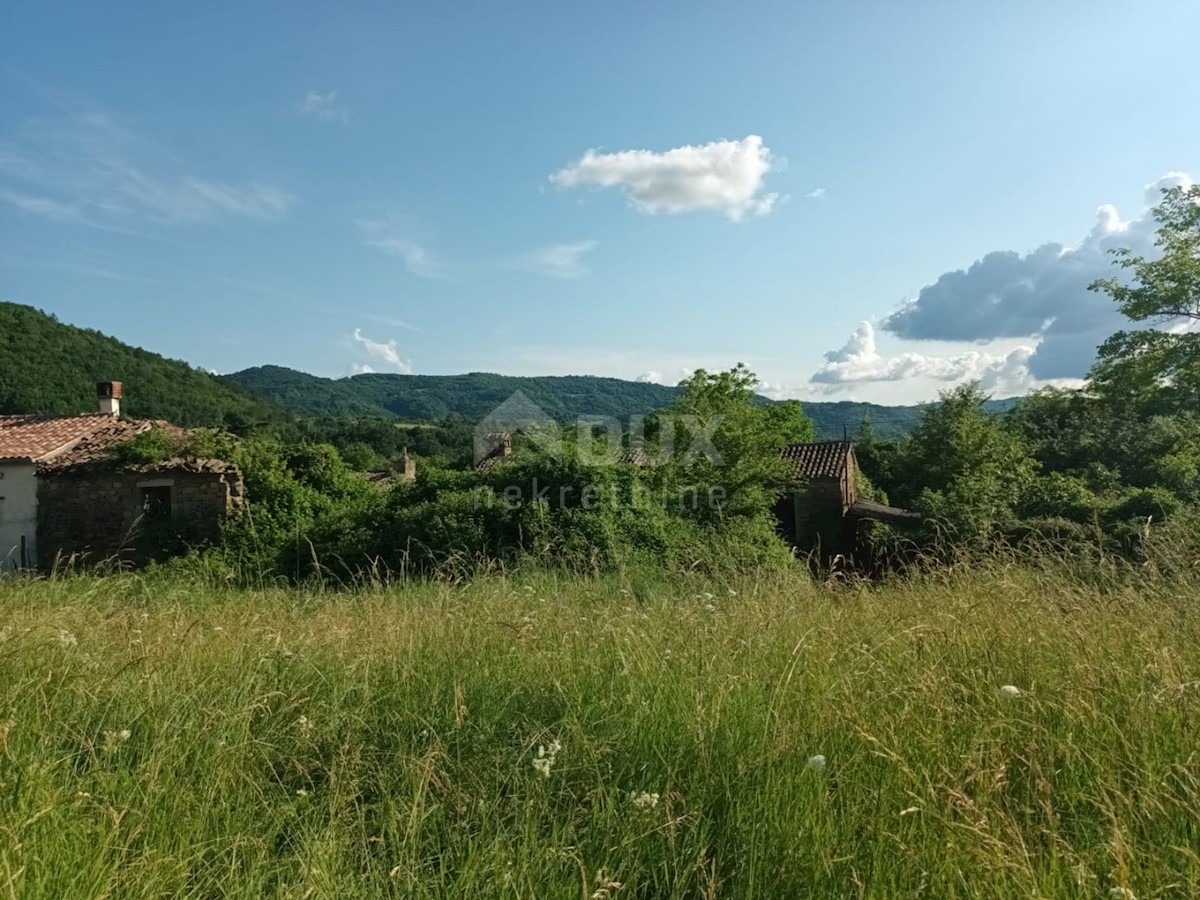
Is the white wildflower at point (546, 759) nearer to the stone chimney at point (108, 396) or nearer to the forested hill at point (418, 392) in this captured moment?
the stone chimney at point (108, 396)

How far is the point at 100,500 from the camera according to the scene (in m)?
20.2

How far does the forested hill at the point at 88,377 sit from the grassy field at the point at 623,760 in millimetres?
38959

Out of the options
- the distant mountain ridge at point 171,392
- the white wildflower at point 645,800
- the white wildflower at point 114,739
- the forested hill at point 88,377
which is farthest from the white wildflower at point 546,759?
the forested hill at point 88,377

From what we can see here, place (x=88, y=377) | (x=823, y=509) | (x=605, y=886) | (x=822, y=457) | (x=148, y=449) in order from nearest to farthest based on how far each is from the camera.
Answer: (x=605, y=886)
(x=148, y=449)
(x=823, y=509)
(x=822, y=457)
(x=88, y=377)

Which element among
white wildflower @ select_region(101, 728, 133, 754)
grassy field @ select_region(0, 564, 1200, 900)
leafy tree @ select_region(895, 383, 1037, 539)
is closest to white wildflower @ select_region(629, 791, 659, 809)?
grassy field @ select_region(0, 564, 1200, 900)

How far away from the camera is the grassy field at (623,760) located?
173 centimetres

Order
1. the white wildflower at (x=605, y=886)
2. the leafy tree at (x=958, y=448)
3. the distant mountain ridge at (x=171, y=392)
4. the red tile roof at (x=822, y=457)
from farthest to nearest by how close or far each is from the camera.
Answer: the distant mountain ridge at (x=171, y=392), the red tile roof at (x=822, y=457), the leafy tree at (x=958, y=448), the white wildflower at (x=605, y=886)

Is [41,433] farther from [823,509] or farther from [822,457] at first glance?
[822,457]

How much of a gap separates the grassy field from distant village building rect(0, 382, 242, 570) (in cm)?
1804

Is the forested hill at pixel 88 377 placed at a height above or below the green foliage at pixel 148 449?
above

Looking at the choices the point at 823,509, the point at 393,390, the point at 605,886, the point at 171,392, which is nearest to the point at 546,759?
the point at 605,886

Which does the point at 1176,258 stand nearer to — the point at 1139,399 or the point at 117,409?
the point at 1139,399

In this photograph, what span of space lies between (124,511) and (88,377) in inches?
1085

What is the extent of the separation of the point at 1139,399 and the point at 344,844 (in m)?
25.3
